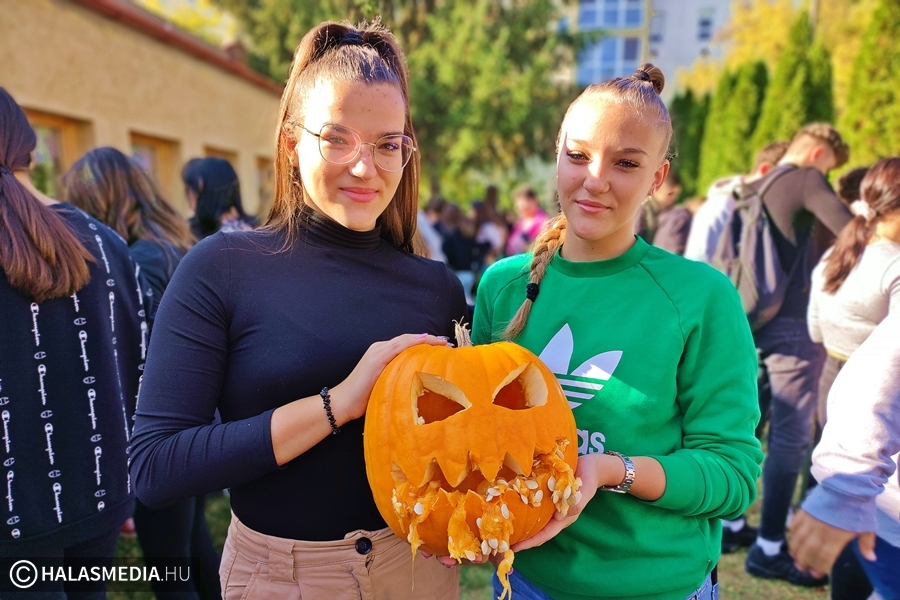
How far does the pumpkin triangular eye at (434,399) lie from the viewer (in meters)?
1.40

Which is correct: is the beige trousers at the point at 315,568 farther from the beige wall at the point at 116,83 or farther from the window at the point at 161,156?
the window at the point at 161,156

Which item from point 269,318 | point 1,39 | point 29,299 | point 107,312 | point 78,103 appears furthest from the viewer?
point 78,103

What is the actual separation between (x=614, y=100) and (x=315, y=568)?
1.44 m

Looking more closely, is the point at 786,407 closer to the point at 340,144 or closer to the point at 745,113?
the point at 340,144

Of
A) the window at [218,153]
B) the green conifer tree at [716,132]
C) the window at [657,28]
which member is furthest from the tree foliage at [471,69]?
the window at [657,28]

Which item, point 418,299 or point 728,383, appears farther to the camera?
point 418,299

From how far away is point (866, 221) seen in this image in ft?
Answer: 10.4

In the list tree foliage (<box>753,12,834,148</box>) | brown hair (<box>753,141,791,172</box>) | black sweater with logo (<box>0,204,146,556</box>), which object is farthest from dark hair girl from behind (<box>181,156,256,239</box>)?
tree foliage (<box>753,12,834,148</box>)

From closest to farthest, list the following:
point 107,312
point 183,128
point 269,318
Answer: point 269,318
point 107,312
point 183,128

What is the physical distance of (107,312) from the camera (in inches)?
90.2

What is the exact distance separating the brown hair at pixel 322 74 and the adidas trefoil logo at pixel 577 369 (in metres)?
0.61

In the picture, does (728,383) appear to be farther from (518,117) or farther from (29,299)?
(518,117)

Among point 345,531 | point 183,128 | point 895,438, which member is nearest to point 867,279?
point 895,438

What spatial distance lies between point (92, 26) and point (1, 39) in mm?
1803
